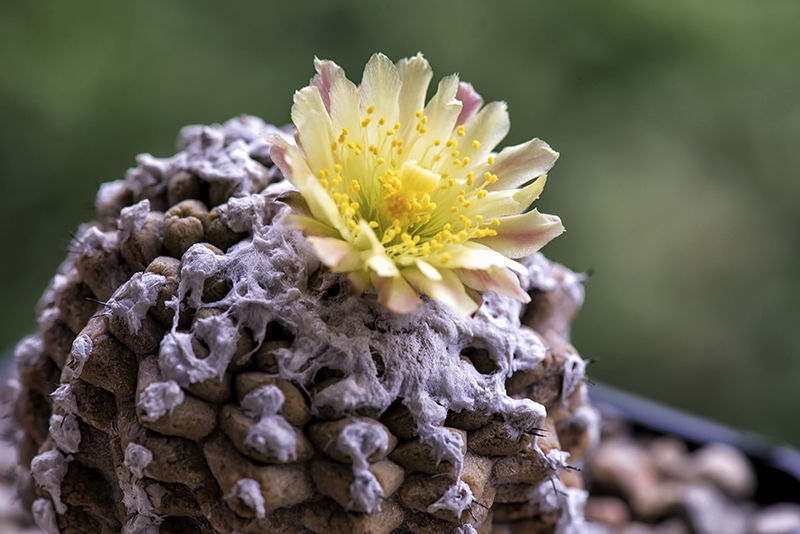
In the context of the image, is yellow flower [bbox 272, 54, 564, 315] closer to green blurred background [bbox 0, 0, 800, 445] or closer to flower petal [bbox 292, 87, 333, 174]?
flower petal [bbox 292, 87, 333, 174]

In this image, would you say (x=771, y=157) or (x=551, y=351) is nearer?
(x=551, y=351)

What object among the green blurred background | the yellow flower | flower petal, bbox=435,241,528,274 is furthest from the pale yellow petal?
the green blurred background

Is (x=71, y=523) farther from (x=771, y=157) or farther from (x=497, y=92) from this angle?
(x=771, y=157)

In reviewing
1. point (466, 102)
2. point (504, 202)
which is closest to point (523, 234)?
point (504, 202)

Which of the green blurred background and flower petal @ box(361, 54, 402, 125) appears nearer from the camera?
flower petal @ box(361, 54, 402, 125)

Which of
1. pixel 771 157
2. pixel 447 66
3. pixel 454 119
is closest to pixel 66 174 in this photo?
pixel 447 66

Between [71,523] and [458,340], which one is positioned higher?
[458,340]
